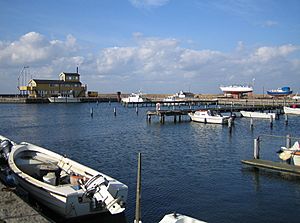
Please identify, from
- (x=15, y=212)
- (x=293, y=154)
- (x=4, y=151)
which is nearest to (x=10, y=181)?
(x=15, y=212)

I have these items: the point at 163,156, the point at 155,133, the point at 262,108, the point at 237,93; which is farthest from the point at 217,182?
the point at 237,93

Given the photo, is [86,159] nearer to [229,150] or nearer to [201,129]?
[229,150]

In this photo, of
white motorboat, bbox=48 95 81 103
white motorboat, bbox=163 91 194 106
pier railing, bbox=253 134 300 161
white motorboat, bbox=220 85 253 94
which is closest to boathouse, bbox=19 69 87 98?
white motorboat, bbox=48 95 81 103

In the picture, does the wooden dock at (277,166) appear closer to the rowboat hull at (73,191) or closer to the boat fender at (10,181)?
the rowboat hull at (73,191)

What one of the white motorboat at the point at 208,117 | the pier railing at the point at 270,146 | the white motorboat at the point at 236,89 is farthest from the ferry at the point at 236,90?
the pier railing at the point at 270,146

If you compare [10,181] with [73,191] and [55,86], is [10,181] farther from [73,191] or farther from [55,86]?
[55,86]

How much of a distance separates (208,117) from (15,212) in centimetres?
4234

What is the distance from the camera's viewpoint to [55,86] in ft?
358

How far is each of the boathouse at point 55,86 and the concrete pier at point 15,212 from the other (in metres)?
102

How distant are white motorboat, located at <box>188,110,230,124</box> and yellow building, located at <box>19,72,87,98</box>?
6752 centimetres

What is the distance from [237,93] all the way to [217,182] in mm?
113554

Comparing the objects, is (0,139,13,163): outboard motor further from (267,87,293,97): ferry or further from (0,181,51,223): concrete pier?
(267,87,293,97): ferry

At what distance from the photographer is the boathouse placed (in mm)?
108500

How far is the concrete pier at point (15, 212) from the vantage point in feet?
31.7
